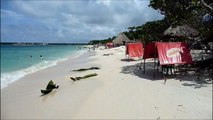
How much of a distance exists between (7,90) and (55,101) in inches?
182

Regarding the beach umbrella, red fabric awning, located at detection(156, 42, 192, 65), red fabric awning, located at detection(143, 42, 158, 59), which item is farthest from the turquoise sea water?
the beach umbrella

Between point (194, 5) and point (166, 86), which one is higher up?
point (194, 5)

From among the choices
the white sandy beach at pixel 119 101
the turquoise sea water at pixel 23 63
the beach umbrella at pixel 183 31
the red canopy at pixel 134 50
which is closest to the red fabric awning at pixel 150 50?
the white sandy beach at pixel 119 101

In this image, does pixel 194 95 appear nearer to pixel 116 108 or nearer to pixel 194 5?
pixel 116 108

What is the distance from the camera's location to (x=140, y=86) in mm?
10617

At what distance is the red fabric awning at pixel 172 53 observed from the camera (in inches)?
482

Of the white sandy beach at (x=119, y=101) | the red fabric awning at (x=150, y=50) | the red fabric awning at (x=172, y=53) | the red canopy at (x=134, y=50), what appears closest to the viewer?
the white sandy beach at (x=119, y=101)

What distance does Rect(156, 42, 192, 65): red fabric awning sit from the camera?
40.2 feet

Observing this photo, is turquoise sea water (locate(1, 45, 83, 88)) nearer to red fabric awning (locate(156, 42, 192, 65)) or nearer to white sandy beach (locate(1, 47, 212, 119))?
white sandy beach (locate(1, 47, 212, 119))

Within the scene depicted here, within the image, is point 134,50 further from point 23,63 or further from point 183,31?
point 23,63

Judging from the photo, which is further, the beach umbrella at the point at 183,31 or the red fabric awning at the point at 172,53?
the beach umbrella at the point at 183,31

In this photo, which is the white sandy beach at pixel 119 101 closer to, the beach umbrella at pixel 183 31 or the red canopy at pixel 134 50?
the beach umbrella at pixel 183 31

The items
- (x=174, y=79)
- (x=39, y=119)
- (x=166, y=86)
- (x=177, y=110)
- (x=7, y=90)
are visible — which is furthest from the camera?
(x=7, y=90)

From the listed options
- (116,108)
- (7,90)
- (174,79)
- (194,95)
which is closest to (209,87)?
(194,95)
